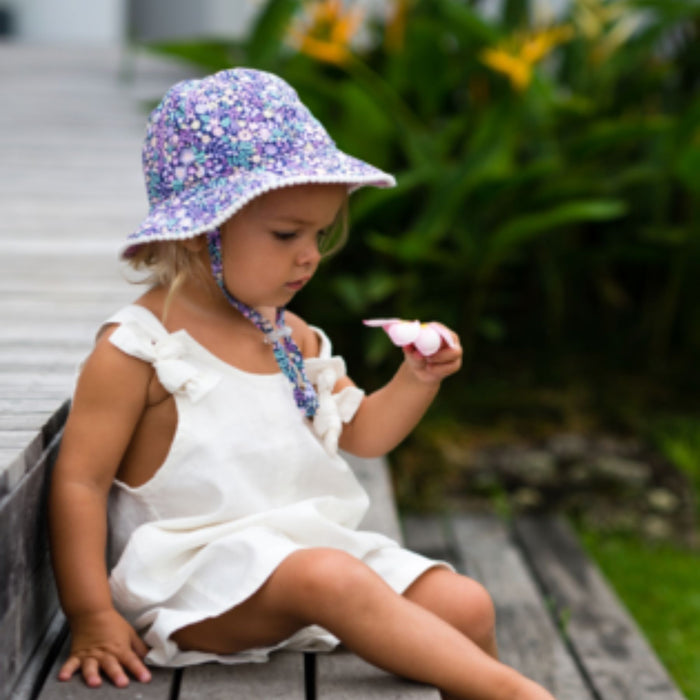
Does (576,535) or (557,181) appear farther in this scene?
(557,181)

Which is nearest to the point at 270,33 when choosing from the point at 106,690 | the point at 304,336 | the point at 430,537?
the point at 430,537

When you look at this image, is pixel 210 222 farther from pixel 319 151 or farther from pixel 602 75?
pixel 602 75

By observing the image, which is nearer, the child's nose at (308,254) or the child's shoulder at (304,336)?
the child's nose at (308,254)

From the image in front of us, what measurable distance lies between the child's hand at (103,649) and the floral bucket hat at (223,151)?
0.55 meters

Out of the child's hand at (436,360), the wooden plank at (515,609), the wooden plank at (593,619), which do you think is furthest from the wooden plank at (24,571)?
the wooden plank at (593,619)

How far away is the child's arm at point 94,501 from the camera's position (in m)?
1.64

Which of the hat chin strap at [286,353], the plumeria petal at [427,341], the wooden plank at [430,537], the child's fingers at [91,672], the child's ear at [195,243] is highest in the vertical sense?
the child's ear at [195,243]

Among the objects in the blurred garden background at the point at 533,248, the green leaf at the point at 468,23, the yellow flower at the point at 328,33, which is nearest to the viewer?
the blurred garden background at the point at 533,248

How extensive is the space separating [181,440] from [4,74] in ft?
19.7

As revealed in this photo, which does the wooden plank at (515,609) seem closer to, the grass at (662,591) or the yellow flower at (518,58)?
the grass at (662,591)

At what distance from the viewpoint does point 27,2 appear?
9531 millimetres

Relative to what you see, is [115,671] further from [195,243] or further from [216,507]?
[195,243]

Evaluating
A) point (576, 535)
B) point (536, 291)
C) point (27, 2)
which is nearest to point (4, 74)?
point (27, 2)

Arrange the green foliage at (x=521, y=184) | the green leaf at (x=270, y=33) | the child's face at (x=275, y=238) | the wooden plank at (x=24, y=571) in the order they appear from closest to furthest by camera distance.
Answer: the wooden plank at (x=24, y=571) < the child's face at (x=275, y=238) < the green foliage at (x=521, y=184) < the green leaf at (x=270, y=33)
